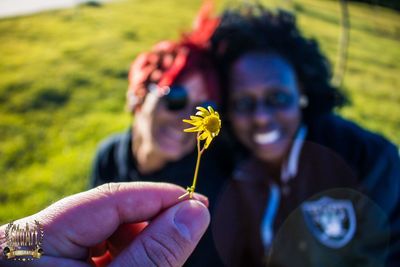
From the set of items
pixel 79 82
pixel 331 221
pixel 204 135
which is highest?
pixel 204 135

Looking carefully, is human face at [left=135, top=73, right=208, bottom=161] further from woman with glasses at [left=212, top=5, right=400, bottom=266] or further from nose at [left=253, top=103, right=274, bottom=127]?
nose at [left=253, top=103, right=274, bottom=127]

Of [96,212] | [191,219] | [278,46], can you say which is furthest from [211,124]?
[278,46]

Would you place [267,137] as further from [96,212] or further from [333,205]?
[96,212]

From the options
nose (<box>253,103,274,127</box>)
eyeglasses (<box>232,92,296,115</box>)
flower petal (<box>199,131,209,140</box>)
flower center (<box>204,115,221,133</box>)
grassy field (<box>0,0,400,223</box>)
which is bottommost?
grassy field (<box>0,0,400,223</box>)

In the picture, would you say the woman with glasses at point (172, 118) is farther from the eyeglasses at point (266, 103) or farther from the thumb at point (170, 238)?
the thumb at point (170, 238)

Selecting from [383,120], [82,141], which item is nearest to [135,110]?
[82,141]

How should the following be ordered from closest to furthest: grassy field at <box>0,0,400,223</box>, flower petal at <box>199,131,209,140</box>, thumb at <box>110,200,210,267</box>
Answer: flower petal at <box>199,131,209,140</box>
thumb at <box>110,200,210,267</box>
grassy field at <box>0,0,400,223</box>

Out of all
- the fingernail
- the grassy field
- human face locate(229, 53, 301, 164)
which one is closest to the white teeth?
human face locate(229, 53, 301, 164)
